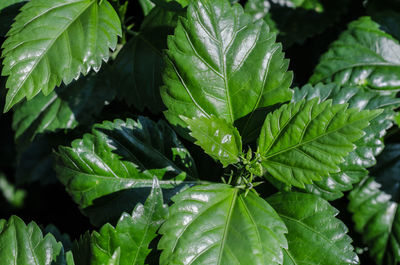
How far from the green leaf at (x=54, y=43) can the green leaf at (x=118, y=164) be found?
24cm

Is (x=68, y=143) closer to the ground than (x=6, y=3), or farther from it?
closer to the ground

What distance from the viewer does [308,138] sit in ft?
4.43

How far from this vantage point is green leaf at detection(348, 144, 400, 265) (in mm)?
1864

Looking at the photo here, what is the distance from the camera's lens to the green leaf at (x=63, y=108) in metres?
1.97

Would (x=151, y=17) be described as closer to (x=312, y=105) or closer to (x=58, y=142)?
(x=58, y=142)

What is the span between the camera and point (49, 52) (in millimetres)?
1543

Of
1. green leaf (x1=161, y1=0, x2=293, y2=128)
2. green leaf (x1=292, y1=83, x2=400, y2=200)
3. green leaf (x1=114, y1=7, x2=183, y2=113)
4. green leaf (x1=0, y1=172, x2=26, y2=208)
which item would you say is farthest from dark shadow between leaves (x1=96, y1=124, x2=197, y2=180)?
green leaf (x1=0, y1=172, x2=26, y2=208)

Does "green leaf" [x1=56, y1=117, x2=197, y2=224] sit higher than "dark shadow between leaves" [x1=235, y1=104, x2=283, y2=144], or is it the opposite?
"dark shadow between leaves" [x1=235, y1=104, x2=283, y2=144]

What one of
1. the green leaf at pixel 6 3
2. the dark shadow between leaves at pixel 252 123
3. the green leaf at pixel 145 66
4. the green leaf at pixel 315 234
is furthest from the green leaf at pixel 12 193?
the green leaf at pixel 315 234

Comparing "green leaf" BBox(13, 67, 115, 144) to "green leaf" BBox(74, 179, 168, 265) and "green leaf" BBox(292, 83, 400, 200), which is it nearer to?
"green leaf" BBox(74, 179, 168, 265)

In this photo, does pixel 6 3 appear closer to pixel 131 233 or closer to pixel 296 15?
pixel 131 233

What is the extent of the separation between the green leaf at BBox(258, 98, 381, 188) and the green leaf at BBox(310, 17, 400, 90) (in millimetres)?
621

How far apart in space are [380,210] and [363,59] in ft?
2.34

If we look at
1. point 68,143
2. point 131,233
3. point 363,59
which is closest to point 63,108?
point 68,143
